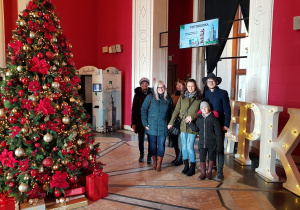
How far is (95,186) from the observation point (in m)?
2.82

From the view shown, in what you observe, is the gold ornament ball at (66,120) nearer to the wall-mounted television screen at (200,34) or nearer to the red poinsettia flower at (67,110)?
the red poinsettia flower at (67,110)

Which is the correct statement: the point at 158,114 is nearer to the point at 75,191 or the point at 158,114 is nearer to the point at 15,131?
the point at 75,191

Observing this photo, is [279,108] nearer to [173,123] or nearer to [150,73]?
[173,123]

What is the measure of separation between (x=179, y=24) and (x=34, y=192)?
7.46 metres

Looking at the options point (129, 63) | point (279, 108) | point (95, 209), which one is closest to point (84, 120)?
point (95, 209)

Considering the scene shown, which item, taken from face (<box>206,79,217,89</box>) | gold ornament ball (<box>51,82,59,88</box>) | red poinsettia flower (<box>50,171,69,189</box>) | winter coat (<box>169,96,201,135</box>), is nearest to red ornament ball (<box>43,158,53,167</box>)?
red poinsettia flower (<box>50,171,69,189</box>)

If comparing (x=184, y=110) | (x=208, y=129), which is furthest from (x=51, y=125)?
(x=208, y=129)

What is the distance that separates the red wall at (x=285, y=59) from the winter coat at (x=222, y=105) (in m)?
1.49

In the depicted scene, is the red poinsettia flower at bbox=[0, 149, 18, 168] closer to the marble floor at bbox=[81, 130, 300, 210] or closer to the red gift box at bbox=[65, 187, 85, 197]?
the red gift box at bbox=[65, 187, 85, 197]

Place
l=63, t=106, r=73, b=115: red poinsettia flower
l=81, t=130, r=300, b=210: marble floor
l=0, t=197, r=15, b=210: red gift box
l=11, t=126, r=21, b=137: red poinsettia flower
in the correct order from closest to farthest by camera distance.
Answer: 1. l=0, t=197, r=15, b=210: red gift box
2. l=11, t=126, r=21, b=137: red poinsettia flower
3. l=63, t=106, r=73, b=115: red poinsettia flower
4. l=81, t=130, r=300, b=210: marble floor

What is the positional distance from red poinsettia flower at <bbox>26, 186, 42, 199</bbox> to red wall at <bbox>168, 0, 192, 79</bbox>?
6.59 meters

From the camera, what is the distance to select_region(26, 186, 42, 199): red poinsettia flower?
2.47 m

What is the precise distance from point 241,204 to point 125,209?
1.32 meters

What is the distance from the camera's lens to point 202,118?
11.0 ft
